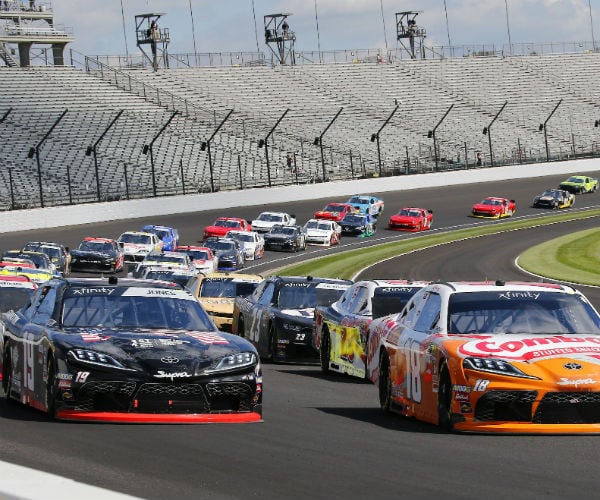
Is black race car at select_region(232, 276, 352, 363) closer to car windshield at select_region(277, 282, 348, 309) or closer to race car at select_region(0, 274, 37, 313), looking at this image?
car windshield at select_region(277, 282, 348, 309)

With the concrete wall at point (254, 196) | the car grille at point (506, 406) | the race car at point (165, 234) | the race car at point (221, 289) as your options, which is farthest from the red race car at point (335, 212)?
the car grille at point (506, 406)

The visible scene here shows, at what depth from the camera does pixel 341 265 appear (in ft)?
189

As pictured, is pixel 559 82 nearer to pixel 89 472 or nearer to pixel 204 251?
pixel 204 251

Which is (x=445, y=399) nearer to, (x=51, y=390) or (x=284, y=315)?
(x=51, y=390)

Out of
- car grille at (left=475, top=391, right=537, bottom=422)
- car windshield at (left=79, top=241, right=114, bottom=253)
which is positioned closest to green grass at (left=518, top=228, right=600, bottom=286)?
car windshield at (left=79, top=241, right=114, bottom=253)

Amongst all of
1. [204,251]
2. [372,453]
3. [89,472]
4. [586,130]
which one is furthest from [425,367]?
[586,130]

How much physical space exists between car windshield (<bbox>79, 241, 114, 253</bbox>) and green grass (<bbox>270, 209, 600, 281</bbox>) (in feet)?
19.8

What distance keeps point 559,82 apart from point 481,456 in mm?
114617

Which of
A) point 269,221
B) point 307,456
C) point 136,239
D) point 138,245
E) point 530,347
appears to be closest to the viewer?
point 307,456

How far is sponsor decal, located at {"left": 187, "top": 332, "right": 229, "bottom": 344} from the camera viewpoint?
12812mm

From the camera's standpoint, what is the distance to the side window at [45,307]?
1349 centimetres

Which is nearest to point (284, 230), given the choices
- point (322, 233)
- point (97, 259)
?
point (322, 233)

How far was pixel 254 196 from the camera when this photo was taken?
8488cm

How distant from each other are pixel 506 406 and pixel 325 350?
8.51 meters
